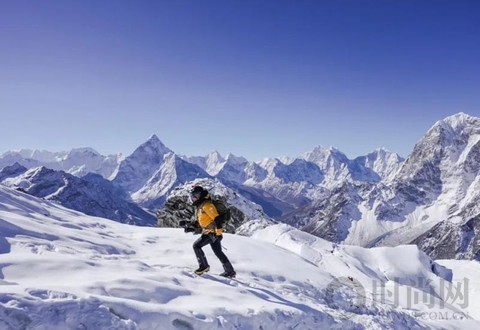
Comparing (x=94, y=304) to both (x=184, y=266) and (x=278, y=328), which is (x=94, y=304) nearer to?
(x=278, y=328)

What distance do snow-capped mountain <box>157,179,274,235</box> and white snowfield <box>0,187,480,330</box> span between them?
20668 millimetres

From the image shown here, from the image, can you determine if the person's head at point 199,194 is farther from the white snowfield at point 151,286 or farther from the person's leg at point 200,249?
the white snowfield at point 151,286

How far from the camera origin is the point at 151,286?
39.9 ft

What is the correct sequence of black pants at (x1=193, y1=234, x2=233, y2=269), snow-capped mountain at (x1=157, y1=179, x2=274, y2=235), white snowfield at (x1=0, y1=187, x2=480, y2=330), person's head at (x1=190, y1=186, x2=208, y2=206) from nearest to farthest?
1. white snowfield at (x1=0, y1=187, x2=480, y2=330)
2. person's head at (x1=190, y1=186, x2=208, y2=206)
3. black pants at (x1=193, y1=234, x2=233, y2=269)
4. snow-capped mountain at (x1=157, y1=179, x2=274, y2=235)

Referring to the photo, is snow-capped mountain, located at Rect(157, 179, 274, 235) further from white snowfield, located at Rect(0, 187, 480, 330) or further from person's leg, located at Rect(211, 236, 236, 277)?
person's leg, located at Rect(211, 236, 236, 277)

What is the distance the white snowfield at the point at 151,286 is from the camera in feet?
32.5

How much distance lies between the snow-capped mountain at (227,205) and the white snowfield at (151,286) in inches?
814

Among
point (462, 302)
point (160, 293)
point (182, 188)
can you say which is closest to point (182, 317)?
point (160, 293)

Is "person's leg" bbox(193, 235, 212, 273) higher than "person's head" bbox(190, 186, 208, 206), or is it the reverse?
"person's head" bbox(190, 186, 208, 206)

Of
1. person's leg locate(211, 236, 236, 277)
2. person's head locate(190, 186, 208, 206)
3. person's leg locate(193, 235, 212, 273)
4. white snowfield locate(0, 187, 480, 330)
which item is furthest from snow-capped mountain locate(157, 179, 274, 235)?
person's head locate(190, 186, 208, 206)

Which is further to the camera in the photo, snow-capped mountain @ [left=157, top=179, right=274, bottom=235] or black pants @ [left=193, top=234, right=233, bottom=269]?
snow-capped mountain @ [left=157, top=179, right=274, bottom=235]

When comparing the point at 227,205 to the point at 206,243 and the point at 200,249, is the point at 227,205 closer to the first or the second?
the point at 200,249

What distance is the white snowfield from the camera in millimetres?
9898

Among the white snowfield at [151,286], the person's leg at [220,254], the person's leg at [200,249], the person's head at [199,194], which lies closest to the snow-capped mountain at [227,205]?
the white snowfield at [151,286]
